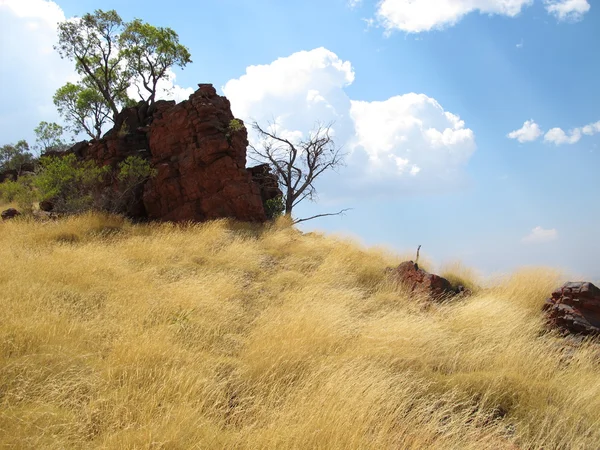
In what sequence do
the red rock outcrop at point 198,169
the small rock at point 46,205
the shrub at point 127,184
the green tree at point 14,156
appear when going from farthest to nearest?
the green tree at point 14,156 → the small rock at point 46,205 → the red rock outcrop at point 198,169 → the shrub at point 127,184

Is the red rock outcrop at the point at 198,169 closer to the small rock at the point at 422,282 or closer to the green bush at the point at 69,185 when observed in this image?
the green bush at the point at 69,185

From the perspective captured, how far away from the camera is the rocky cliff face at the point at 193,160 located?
48.6 ft

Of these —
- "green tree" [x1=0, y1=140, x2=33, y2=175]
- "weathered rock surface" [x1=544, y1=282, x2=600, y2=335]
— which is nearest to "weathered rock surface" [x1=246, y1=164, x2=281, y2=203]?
"weathered rock surface" [x1=544, y1=282, x2=600, y2=335]

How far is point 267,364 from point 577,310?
20.2ft

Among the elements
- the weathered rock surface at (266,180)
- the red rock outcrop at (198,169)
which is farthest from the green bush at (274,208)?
the red rock outcrop at (198,169)

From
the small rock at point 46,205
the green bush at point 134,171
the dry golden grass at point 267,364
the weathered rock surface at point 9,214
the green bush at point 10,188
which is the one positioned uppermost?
the green bush at point 134,171

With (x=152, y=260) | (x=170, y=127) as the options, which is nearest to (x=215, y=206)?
(x=170, y=127)

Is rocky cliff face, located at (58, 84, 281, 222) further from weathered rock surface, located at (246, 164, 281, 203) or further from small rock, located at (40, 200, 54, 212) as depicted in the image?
small rock, located at (40, 200, 54, 212)

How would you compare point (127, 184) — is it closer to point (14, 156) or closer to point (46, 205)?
point (46, 205)

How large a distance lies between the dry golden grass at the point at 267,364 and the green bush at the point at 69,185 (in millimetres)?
5414

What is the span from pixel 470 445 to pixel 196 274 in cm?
656

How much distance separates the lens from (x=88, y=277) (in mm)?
7160

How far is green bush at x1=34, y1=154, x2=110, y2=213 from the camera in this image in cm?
1417

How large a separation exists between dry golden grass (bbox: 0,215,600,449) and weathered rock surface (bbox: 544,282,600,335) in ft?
1.25
